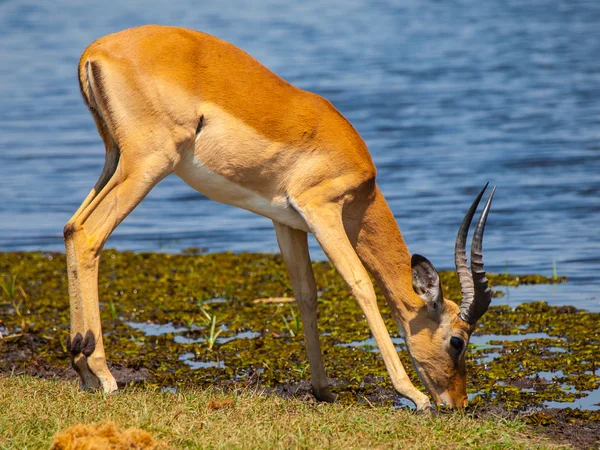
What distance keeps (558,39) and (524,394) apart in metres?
23.8

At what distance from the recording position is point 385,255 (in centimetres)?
684

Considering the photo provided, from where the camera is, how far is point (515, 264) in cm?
1064

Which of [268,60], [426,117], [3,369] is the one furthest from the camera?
[268,60]

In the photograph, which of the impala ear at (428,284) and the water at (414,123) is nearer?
the impala ear at (428,284)

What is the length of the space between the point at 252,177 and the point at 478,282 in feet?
5.15

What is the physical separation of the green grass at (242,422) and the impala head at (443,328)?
1.20 feet

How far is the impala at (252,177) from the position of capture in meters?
6.32

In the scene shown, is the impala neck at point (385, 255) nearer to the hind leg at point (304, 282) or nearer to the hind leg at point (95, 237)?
the hind leg at point (304, 282)

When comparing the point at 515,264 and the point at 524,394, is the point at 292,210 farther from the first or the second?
the point at 515,264

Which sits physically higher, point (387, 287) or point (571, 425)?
point (387, 287)

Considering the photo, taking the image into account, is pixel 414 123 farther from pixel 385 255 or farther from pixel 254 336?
pixel 385 255

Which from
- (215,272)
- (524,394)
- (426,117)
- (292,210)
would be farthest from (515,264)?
(426,117)

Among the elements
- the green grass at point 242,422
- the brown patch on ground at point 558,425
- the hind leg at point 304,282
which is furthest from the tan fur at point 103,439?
the brown patch on ground at point 558,425

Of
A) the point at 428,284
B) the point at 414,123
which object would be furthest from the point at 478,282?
the point at 414,123
